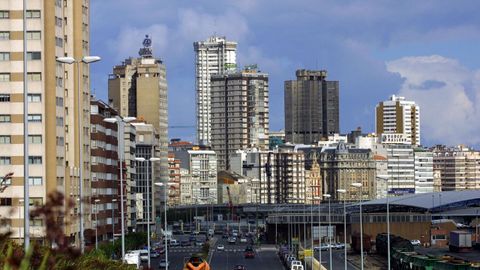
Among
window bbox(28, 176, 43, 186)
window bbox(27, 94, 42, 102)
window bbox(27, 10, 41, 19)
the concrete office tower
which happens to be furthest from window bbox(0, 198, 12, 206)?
window bbox(27, 10, 41, 19)

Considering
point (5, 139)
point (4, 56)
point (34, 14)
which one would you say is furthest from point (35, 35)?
point (5, 139)

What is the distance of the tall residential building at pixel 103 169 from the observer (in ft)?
399

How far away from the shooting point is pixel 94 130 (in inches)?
4894

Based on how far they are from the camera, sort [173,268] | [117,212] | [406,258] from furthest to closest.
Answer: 1. [117,212]
2. [173,268]
3. [406,258]

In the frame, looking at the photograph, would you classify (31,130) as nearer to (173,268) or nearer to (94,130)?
(173,268)

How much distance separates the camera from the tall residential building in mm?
121750

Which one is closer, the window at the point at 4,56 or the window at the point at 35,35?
the window at the point at 4,56

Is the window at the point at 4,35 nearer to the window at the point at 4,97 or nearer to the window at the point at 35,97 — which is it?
the window at the point at 4,97

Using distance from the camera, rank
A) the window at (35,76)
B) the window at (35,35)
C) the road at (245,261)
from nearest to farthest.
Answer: the window at (35,76) < the window at (35,35) < the road at (245,261)

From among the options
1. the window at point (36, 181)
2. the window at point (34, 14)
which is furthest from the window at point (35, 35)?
the window at point (36, 181)

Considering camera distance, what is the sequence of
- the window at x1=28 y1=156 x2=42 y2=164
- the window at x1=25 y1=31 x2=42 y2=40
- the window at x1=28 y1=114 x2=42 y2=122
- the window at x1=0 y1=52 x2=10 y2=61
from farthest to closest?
the window at x1=28 y1=114 x2=42 y2=122 → the window at x1=28 y1=156 x2=42 y2=164 → the window at x1=25 y1=31 x2=42 y2=40 → the window at x1=0 y1=52 x2=10 y2=61

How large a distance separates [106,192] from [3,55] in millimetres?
50814

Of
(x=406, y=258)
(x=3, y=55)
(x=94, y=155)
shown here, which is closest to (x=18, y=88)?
(x=3, y=55)

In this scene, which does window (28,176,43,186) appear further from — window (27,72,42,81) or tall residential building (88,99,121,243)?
tall residential building (88,99,121,243)
